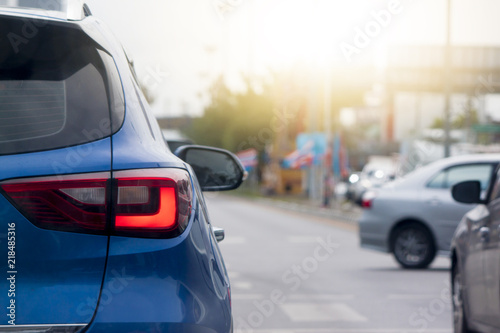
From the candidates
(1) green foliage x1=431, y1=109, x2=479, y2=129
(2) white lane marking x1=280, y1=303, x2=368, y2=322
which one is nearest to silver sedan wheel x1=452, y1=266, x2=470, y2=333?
(2) white lane marking x1=280, y1=303, x2=368, y2=322

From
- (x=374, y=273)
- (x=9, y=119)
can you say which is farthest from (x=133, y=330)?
(x=374, y=273)

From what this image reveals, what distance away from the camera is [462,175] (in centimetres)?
1405

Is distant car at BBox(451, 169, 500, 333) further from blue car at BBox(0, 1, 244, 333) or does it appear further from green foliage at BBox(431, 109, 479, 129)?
green foliage at BBox(431, 109, 479, 129)

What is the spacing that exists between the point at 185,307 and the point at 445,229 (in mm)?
11516

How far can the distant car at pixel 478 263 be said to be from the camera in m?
6.00

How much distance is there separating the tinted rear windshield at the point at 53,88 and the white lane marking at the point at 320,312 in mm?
6035

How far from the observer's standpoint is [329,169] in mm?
43656

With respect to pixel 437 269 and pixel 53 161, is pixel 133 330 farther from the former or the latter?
pixel 437 269

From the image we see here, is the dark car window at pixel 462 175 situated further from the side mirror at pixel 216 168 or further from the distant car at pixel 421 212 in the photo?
the side mirror at pixel 216 168

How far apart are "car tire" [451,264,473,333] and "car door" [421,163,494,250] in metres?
6.36

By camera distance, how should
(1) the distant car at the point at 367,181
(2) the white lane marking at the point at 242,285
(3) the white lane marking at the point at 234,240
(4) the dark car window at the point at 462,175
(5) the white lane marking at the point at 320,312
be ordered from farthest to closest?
(1) the distant car at the point at 367,181, (3) the white lane marking at the point at 234,240, (4) the dark car window at the point at 462,175, (2) the white lane marking at the point at 242,285, (5) the white lane marking at the point at 320,312

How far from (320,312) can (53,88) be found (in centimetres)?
665

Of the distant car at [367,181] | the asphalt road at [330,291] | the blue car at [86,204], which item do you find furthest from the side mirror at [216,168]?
the distant car at [367,181]

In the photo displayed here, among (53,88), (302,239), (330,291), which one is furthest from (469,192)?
(302,239)
